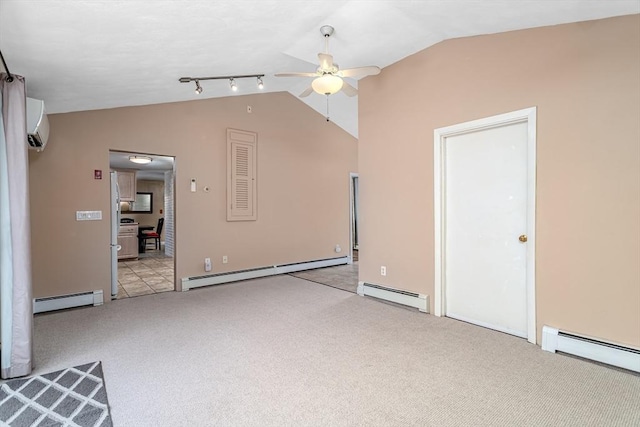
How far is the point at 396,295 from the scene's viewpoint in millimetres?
4293

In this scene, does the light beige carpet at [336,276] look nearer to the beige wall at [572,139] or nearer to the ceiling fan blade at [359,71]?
the beige wall at [572,139]

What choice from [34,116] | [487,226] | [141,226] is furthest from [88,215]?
[141,226]

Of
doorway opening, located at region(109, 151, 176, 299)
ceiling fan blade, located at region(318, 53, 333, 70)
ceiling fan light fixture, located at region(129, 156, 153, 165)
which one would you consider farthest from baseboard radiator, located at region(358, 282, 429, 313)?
ceiling fan light fixture, located at region(129, 156, 153, 165)

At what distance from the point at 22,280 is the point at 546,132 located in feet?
14.4

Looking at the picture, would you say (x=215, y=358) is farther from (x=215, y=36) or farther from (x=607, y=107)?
(x=607, y=107)

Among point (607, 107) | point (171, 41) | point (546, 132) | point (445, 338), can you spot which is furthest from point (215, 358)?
point (607, 107)

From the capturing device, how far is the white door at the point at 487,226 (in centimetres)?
324

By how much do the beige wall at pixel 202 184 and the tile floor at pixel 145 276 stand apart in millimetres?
591

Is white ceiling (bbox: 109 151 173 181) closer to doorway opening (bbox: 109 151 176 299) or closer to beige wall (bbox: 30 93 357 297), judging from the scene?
doorway opening (bbox: 109 151 176 299)

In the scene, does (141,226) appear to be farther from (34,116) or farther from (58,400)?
(58,400)

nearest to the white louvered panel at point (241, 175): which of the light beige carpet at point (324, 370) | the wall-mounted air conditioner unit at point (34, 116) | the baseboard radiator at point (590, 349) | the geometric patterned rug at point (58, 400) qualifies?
the light beige carpet at point (324, 370)

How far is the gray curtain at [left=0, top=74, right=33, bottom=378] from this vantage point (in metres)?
2.41

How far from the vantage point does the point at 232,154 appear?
18.5ft

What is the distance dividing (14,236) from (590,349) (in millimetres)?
4486
